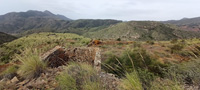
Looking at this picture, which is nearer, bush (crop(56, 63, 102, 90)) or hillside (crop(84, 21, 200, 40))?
bush (crop(56, 63, 102, 90))

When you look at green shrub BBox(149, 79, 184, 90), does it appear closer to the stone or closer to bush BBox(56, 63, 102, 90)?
bush BBox(56, 63, 102, 90)

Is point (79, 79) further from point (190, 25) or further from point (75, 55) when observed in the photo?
point (190, 25)

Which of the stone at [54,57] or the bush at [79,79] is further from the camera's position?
the stone at [54,57]

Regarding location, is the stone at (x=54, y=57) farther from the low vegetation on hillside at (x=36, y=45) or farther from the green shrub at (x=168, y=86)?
the green shrub at (x=168, y=86)

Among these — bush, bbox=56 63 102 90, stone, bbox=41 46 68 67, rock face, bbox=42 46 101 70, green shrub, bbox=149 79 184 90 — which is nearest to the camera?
green shrub, bbox=149 79 184 90

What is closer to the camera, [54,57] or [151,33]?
[54,57]

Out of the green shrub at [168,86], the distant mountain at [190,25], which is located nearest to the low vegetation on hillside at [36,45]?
the green shrub at [168,86]

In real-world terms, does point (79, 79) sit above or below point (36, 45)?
above

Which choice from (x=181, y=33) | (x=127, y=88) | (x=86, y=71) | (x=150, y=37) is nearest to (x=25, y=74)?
(x=86, y=71)

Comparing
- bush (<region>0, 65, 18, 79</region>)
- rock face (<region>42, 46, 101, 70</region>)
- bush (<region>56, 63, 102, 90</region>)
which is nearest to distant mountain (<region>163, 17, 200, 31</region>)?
rock face (<region>42, 46, 101, 70</region>)

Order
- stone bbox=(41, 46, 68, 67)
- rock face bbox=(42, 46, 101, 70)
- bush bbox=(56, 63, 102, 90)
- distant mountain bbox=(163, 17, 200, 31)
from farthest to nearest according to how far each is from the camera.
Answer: distant mountain bbox=(163, 17, 200, 31), rock face bbox=(42, 46, 101, 70), stone bbox=(41, 46, 68, 67), bush bbox=(56, 63, 102, 90)

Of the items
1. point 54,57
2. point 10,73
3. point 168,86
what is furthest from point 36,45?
point 168,86

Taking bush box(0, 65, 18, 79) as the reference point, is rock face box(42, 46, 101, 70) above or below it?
above

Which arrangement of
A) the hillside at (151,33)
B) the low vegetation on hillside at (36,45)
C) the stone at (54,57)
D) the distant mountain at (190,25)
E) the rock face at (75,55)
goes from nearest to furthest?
the stone at (54,57) < the rock face at (75,55) < the low vegetation on hillside at (36,45) < the hillside at (151,33) < the distant mountain at (190,25)
